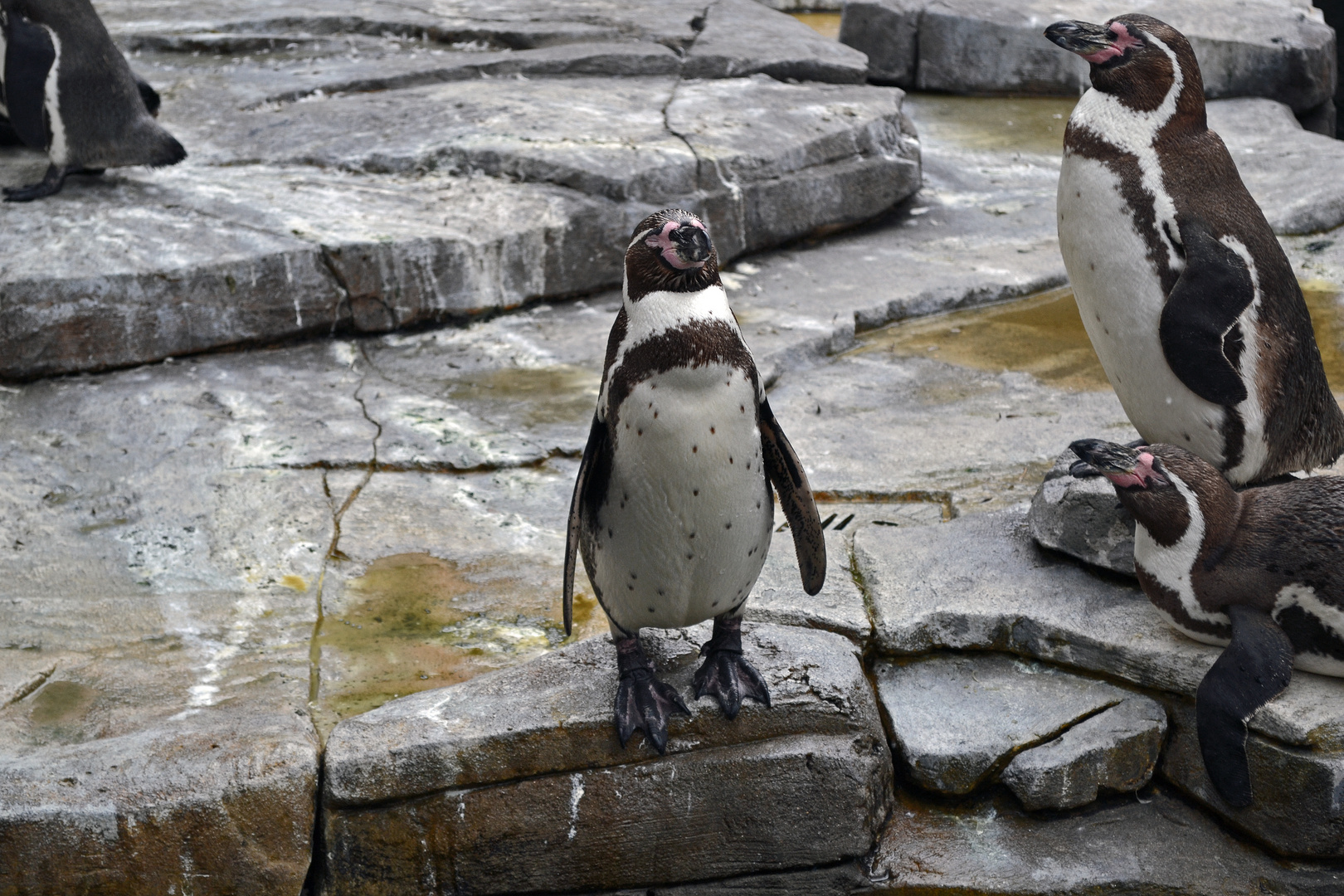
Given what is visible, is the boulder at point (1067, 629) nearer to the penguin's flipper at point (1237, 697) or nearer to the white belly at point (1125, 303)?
the penguin's flipper at point (1237, 697)

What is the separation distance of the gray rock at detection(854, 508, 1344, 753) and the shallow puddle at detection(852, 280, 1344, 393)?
160 cm

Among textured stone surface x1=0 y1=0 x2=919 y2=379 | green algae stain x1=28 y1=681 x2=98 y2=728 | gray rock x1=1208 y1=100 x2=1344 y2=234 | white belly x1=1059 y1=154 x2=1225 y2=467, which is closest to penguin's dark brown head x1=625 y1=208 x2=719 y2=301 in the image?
white belly x1=1059 y1=154 x2=1225 y2=467

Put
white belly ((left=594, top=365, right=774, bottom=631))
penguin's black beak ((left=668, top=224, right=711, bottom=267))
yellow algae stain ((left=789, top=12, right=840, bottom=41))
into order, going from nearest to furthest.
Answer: penguin's black beak ((left=668, top=224, right=711, bottom=267))
white belly ((left=594, top=365, right=774, bottom=631))
yellow algae stain ((left=789, top=12, right=840, bottom=41))

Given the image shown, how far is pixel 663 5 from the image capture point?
8.52 meters

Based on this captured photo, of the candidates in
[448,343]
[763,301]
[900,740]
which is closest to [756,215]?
[763,301]

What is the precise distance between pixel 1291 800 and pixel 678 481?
1356 mm

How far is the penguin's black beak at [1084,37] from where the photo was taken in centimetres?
305

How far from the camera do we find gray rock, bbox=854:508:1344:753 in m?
2.68

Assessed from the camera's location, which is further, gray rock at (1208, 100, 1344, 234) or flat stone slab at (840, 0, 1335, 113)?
flat stone slab at (840, 0, 1335, 113)

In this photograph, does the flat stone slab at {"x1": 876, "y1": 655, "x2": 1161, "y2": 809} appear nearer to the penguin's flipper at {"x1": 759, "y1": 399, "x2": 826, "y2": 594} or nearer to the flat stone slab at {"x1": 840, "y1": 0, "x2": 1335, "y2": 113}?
the penguin's flipper at {"x1": 759, "y1": 399, "x2": 826, "y2": 594}

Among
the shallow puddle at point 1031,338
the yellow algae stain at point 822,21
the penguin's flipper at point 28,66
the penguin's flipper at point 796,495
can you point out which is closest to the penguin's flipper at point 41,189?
the penguin's flipper at point 28,66

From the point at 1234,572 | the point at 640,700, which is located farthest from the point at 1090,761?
the point at 640,700

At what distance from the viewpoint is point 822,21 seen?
39.8 feet

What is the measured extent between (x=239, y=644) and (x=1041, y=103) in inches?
275
